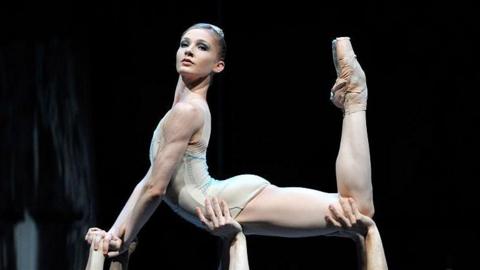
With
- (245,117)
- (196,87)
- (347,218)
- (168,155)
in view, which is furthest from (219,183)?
(245,117)

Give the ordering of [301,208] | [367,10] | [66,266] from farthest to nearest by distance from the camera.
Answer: [367,10], [66,266], [301,208]

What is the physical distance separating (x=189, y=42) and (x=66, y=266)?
130 centimetres

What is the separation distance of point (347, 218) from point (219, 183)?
429 mm

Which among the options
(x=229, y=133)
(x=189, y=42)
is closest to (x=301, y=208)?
(x=189, y=42)

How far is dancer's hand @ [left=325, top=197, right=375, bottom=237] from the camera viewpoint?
3.01 meters

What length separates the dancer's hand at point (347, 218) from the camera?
119 inches

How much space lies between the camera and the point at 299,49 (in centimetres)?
429

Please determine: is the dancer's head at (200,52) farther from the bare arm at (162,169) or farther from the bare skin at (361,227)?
the bare skin at (361,227)

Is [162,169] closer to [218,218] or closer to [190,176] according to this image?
[190,176]

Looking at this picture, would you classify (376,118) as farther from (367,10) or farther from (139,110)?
(139,110)

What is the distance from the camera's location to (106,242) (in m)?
3.07

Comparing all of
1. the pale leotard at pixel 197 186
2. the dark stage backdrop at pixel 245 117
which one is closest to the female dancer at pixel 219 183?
the pale leotard at pixel 197 186

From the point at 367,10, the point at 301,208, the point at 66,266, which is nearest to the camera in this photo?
the point at 301,208

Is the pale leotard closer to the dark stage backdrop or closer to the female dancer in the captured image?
the female dancer
